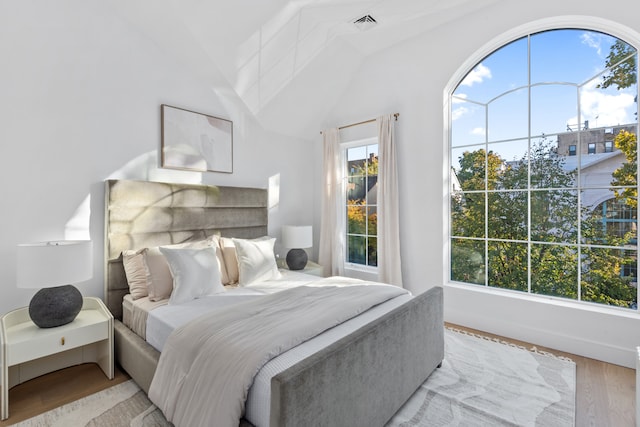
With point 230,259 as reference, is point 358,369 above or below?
below

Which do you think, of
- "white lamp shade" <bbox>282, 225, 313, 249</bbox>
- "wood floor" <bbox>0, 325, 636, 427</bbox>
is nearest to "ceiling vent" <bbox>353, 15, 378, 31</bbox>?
"white lamp shade" <bbox>282, 225, 313, 249</bbox>

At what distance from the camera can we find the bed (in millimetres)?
1266

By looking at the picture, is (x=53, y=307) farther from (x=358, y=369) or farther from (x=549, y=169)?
(x=549, y=169)

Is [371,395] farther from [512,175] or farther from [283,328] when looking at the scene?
[512,175]

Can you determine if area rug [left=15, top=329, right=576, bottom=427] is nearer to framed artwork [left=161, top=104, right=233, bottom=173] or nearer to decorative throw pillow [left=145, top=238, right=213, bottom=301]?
decorative throw pillow [left=145, top=238, right=213, bottom=301]

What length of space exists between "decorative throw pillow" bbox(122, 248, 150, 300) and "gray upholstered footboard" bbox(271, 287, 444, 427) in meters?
1.76

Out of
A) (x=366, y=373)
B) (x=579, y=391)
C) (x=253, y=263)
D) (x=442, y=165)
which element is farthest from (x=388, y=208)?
(x=366, y=373)

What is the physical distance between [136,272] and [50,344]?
0.69 metres

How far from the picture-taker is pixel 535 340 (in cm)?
283

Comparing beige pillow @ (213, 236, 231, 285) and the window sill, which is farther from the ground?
beige pillow @ (213, 236, 231, 285)

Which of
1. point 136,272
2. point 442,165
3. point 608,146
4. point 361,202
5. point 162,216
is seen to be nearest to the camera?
point 136,272

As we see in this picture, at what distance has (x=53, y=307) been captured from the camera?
203 centimetres

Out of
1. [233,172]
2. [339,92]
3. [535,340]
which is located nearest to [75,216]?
[233,172]

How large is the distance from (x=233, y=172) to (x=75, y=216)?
1.51 metres
